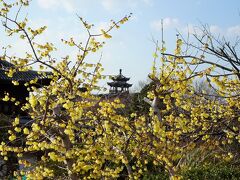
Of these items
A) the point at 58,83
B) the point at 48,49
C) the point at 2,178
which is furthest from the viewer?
the point at 2,178

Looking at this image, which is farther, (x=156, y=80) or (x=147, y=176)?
(x=147, y=176)

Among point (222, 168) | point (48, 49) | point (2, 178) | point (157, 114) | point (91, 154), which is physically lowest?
point (2, 178)

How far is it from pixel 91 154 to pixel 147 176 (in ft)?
12.5

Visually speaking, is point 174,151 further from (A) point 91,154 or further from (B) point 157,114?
(A) point 91,154

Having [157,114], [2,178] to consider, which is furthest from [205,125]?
[2,178]

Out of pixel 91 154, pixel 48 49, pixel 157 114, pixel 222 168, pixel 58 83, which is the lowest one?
pixel 222 168

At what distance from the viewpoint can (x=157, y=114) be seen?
599cm

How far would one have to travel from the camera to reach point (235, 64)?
515 cm

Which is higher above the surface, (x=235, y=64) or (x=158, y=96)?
(x=235, y=64)

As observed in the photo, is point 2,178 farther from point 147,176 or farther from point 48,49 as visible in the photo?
point 48,49

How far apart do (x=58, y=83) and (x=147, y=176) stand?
10.7ft

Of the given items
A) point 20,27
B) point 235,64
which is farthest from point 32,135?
point 235,64

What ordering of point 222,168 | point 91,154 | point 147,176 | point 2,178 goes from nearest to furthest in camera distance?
1. point 91,154
2. point 147,176
3. point 222,168
4. point 2,178

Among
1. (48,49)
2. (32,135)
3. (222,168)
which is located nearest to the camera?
(32,135)
